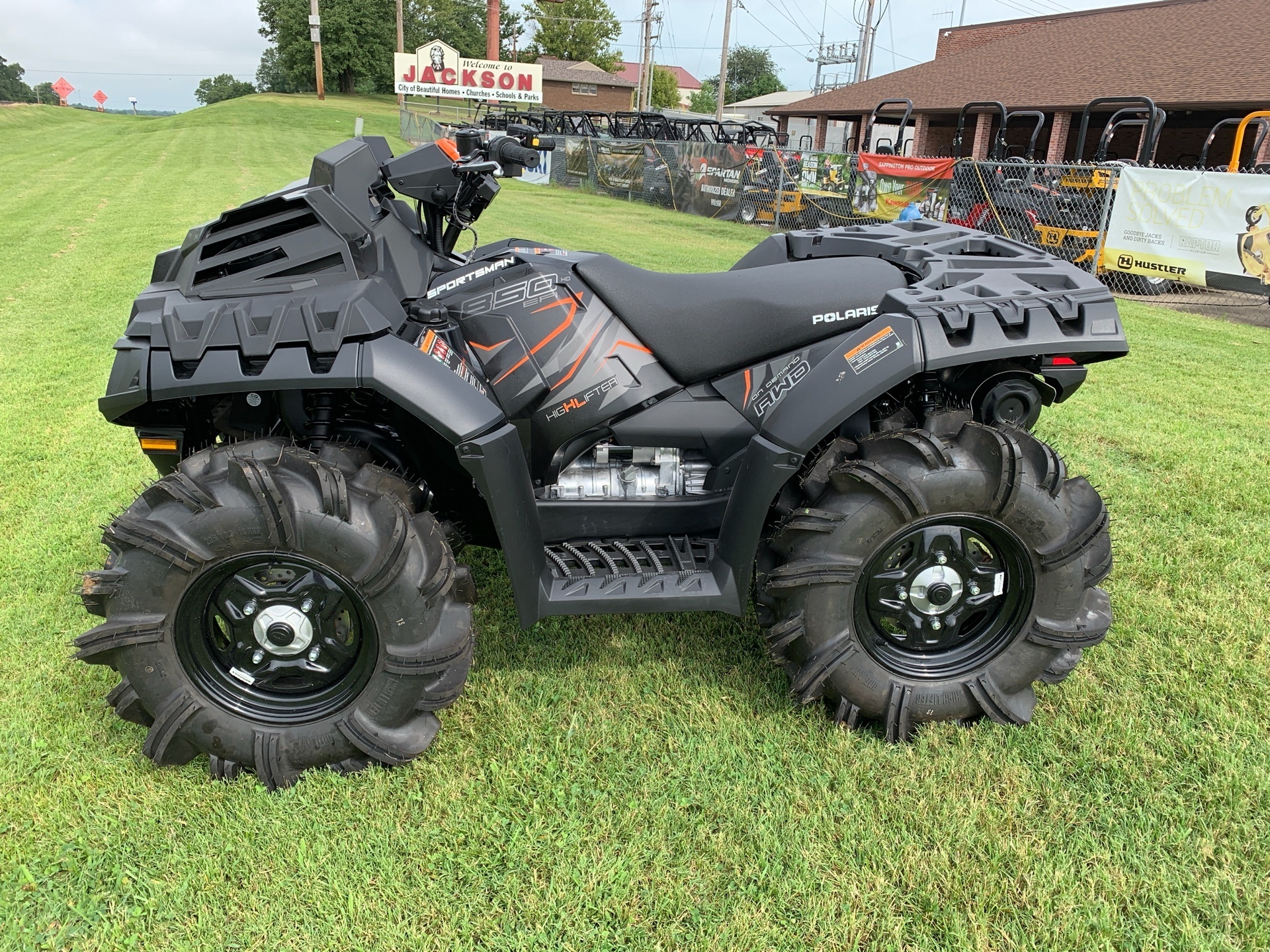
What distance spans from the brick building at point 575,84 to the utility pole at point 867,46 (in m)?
36.9

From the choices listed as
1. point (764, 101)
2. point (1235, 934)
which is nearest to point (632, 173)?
point (1235, 934)

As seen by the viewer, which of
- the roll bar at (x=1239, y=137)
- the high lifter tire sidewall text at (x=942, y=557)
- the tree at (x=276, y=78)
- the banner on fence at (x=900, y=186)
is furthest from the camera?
the tree at (x=276, y=78)

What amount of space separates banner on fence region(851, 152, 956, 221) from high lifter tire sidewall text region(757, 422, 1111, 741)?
491 inches

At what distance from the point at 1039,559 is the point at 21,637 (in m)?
3.53

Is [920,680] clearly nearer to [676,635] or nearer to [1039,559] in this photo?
[1039,559]

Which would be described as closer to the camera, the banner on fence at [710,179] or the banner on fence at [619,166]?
the banner on fence at [710,179]

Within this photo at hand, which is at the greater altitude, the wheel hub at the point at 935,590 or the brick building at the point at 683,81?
the brick building at the point at 683,81

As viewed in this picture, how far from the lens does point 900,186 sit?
1526cm

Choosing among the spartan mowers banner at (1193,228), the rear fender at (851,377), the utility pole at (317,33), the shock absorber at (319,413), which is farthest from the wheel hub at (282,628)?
the utility pole at (317,33)

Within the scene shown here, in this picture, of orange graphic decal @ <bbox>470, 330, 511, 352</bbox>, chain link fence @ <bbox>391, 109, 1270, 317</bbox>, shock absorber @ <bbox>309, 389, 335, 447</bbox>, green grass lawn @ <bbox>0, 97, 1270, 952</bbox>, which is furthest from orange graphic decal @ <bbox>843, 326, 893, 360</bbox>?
chain link fence @ <bbox>391, 109, 1270, 317</bbox>

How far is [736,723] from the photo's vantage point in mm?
2902

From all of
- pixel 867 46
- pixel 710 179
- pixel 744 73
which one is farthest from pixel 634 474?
pixel 744 73

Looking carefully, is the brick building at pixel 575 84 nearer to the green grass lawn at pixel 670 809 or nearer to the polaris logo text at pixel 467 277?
the polaris logo text at pixel 467 277

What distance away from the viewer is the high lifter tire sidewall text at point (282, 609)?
242 centimetres
